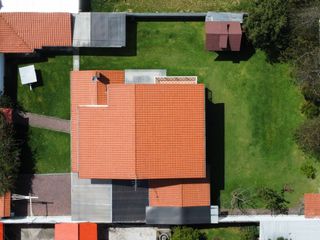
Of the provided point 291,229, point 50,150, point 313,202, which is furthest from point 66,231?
point 313,202

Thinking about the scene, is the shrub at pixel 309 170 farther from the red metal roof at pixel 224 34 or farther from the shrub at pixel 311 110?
the red metal roof at pixel 224 34

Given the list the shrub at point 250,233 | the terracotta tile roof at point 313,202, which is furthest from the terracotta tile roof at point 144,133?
the terracotta tile roof at point 313,202

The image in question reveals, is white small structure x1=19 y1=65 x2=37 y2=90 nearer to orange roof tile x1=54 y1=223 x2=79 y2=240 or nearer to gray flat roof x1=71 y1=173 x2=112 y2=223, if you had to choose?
gray flat roof x1=71 y1=173 x2=112 y2=223

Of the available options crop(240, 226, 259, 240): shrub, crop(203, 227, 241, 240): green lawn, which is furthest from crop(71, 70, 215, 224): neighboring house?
crop(240, 226, 259, 240): shrub

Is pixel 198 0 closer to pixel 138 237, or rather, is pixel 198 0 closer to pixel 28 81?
pixel 28 81

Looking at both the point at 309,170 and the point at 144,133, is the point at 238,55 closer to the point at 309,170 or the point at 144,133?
the point at 144,133

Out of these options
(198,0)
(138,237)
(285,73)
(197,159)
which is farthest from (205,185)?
(198,0)
